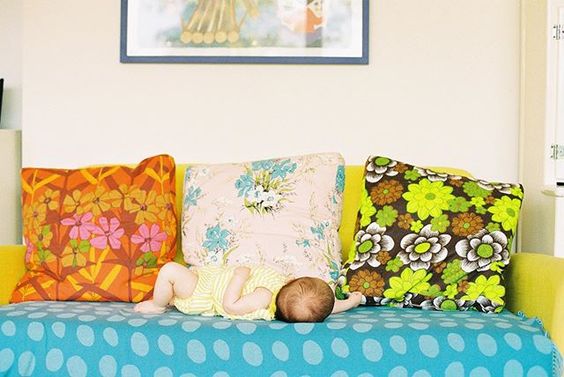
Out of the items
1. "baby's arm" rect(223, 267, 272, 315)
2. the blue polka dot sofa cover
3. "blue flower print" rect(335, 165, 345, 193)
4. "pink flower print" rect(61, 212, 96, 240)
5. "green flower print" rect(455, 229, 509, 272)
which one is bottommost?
the blue polka dot sofa cover

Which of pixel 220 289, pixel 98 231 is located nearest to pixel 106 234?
pixel 98 231

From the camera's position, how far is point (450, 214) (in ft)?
9.27

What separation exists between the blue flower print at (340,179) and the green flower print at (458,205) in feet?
1.28

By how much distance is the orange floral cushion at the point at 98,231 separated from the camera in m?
2.88

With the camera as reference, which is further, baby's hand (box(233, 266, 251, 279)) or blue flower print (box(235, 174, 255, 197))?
blue flower print (box(235, 174, 255, 197))

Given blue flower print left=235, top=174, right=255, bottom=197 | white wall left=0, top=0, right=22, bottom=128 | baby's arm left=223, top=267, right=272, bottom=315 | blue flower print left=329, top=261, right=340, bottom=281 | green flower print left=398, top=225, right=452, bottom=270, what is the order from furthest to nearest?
white wall left=0, top=0, right=22, bottom=128 → blue flower print left=235, top=174, right=255, bottom=197 → blue flower print left=329, top=261, right=340, bottom=281 → green flower print left=398, top=225, right=452, bottom=270 → baby's arm left=223, top=267, right=272, bottom=315

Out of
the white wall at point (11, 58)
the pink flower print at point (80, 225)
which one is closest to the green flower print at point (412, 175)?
the pink flower print at point (80, 225)

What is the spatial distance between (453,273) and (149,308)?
35.8 inches

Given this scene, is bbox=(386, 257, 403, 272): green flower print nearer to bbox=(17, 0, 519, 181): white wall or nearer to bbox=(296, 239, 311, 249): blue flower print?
bbox=(296, 239, 311, 249): blue flower print

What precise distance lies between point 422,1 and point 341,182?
0.85 m

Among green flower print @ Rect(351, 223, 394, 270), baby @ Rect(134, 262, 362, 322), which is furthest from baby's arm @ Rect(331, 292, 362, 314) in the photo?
green flower print @ Rect(351, 223, 394, 270)

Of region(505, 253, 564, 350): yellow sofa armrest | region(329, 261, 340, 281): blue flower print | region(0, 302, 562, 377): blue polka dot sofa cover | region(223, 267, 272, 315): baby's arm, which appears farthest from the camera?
region(329, 261, 340, 281): blue flower print

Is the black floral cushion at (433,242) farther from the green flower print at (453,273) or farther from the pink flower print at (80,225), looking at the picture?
the pink flower print at (80,225)

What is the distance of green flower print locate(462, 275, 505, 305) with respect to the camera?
2695 mm
